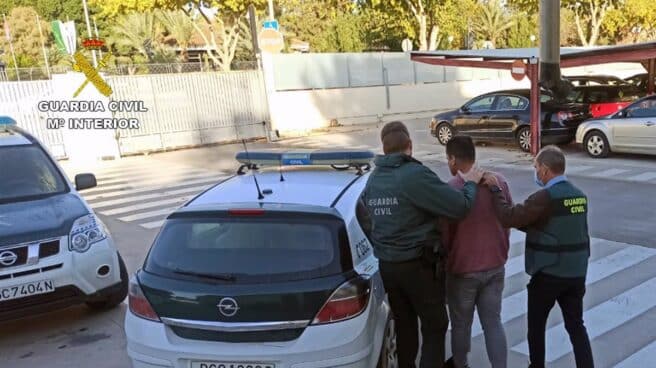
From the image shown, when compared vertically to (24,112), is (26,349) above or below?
below

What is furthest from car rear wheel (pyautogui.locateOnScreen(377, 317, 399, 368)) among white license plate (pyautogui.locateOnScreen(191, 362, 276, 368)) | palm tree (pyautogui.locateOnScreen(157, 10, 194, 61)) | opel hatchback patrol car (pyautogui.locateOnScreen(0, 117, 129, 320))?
palm tree (pyautogui.locateOnScreen(157, 10, 194, 61))

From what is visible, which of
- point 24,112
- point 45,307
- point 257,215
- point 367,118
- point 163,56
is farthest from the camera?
point 163,56

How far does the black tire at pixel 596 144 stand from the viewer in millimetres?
12117

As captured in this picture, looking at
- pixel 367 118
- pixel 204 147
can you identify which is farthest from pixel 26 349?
pixel 367 118

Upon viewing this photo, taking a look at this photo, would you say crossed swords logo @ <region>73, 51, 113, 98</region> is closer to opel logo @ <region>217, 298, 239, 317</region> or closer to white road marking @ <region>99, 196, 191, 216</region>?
white road marking @ <region>99, 196, 191, 216</region>

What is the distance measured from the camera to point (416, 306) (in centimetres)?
319

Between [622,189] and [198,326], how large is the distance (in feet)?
28.3

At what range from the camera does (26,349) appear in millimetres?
4555

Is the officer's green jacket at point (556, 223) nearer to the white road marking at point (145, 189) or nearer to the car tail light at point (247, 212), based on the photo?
the car tail light at point (247, 212)

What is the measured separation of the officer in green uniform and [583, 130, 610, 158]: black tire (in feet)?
32.9

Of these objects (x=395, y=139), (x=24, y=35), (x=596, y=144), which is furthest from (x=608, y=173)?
(x=24, y=35)

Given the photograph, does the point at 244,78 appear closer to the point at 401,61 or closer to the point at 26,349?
the point at 401,61

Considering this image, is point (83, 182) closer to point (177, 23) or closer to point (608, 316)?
point (608, 316)

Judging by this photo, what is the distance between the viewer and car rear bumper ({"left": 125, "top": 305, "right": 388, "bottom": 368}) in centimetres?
281
